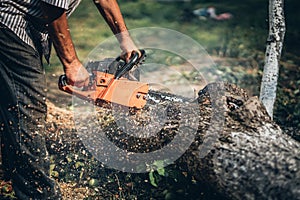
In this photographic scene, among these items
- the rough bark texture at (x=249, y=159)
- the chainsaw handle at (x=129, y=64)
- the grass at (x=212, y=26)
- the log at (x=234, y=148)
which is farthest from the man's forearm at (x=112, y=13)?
the grass at (x=212, y=26)

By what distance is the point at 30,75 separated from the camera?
324cm

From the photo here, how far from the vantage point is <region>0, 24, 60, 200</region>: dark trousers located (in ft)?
10.5

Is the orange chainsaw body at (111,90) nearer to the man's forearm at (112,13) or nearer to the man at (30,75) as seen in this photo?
the man at (30,75)

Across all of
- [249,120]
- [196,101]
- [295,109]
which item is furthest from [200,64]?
[249,120]

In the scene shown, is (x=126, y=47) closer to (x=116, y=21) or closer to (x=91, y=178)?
(x=116, y=21)

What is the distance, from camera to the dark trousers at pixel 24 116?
10.5 feet

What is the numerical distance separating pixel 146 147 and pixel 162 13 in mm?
4779

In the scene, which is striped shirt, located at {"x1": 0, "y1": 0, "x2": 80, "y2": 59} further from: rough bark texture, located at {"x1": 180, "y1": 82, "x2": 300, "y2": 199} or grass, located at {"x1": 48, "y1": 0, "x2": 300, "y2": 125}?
grass, located at {"x1": 48, "y1": 0, "x2": 300, "y2": 125}

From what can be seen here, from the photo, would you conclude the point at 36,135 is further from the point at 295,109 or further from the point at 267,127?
the point at 295,109

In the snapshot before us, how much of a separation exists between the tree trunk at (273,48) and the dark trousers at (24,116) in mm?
1534

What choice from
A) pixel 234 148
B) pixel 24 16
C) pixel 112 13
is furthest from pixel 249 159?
pixel 24 16

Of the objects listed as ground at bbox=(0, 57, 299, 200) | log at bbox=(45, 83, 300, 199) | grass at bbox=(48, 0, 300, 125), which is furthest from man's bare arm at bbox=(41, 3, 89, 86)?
grass at bbox=(48, 0, 300, 125)

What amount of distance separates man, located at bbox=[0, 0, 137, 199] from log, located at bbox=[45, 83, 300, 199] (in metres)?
0.61

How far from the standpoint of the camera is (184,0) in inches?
330
